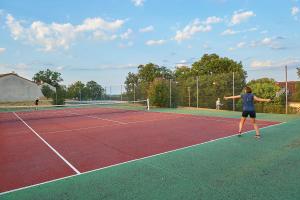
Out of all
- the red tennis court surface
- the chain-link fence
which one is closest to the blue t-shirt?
the red tennis court surface

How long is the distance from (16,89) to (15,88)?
0.27m

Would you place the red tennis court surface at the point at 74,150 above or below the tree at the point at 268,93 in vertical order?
below

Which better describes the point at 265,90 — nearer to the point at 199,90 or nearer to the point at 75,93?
the point at 199,90

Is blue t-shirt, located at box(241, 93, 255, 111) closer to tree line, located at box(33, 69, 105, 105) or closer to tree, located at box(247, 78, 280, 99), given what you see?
tree, located at box(247, 78, 280, 99)

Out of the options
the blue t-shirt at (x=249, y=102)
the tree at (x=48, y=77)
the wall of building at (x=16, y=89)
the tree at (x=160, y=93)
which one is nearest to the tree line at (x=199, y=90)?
the tree at (x=160, y=93)

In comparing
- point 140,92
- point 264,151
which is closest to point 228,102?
point 140,92

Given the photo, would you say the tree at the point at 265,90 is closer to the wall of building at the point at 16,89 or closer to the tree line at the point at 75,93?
the tree line at the point at 75,93

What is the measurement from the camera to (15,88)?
5338 cm

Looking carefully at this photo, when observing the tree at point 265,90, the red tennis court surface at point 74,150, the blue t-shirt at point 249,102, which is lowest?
the red tennis court surface at point 74,150

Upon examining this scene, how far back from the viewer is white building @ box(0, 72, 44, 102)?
169 ft

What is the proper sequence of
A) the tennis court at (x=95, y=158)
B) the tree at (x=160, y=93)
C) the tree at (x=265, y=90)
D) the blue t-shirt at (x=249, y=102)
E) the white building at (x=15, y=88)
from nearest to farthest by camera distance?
the tennis court at (x=95, y=158), the blue t-shirt at (x=249, y=102), the tree at (x=265, y=90), the tree at (x=160, y=93), the white building at (x=15, y=88)

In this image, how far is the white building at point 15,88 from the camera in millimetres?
51500

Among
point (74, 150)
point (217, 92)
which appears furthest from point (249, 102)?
point (217, 92)

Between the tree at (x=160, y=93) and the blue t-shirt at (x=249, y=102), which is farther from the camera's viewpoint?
the tree at (x=160, y=93)
